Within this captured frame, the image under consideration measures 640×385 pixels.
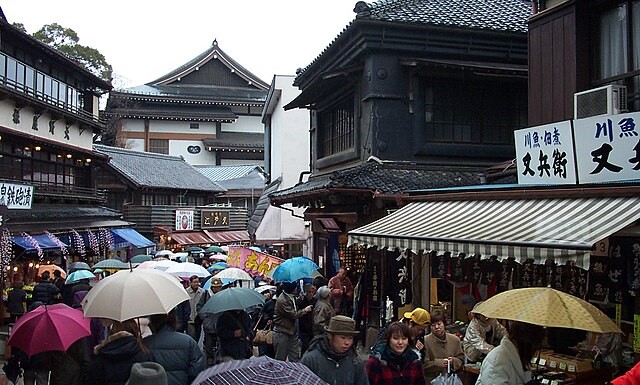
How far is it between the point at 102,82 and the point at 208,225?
1419 centimetres

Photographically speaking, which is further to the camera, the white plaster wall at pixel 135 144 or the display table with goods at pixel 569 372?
the white plaster wall at pixel 135 144

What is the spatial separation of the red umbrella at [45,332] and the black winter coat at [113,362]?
1644 mm

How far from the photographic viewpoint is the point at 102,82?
1093 inches

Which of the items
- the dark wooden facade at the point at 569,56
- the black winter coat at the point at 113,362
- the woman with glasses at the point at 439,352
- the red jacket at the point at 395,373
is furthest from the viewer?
the dark wooden facade at the point at 569,56

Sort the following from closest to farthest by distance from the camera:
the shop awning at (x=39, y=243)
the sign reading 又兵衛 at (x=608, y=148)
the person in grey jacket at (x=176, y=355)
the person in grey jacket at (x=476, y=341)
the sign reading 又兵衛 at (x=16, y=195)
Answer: the person in grey jacket at (x=176, y=355) < the sign reading 又兵衛 at (x=608, y=148) < the person in grey jacket at (x=476, y=341) < the sign reading 又兵衛 at (x=16, y=195) < the shop awning at (x=39, y=243)

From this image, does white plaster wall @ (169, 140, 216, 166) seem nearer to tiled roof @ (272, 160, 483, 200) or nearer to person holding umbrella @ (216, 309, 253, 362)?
tiled roof @ (272, 160, 483, 200)

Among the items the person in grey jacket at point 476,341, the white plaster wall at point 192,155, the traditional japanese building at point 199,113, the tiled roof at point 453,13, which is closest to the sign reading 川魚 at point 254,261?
the tiled roof at point 453,13

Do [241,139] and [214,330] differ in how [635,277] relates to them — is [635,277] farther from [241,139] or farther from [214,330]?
[241,139]

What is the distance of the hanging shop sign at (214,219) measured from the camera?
39469 millimetres

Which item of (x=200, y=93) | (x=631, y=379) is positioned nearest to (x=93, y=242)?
(x=631, y=379)

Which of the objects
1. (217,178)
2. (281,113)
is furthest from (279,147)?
→ (217,178)

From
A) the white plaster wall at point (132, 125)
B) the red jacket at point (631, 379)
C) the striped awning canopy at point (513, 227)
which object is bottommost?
the red jacket at point (631, 379)

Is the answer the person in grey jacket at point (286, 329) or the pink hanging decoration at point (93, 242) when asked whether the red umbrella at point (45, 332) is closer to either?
the person in grey jacket at point (286, 329)

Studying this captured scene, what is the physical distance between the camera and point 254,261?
63.8 feet
